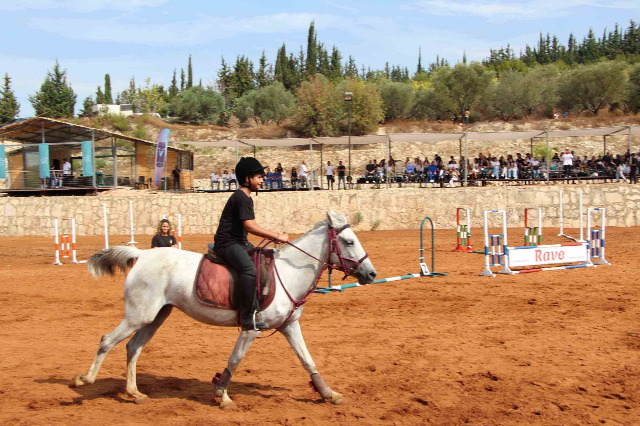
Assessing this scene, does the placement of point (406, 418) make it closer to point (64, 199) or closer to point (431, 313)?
point (431, 313)

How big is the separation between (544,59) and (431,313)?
340 feet

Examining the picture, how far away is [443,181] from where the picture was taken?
29281 mm

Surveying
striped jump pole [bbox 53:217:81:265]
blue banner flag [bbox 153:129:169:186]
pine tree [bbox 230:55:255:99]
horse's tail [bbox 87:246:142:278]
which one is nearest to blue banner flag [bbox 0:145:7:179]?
blue banner flag [bbox 153:129:169:186]

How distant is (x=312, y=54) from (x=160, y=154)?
2377 inches

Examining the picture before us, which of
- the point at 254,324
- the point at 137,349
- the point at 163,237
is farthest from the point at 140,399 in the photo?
the point at 163,237

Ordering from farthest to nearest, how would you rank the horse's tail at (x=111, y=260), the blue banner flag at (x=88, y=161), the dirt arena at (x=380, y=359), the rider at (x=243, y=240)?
the blue banner flag at (x=88, y=161), the horse's tail at (x=111, y=260), the rider at (x=243, y=240), the dirt arena at (x=380, y=359)

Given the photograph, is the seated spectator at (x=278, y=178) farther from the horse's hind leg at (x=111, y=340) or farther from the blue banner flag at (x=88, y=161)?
the horse's hind leg at (x=111, y=340)

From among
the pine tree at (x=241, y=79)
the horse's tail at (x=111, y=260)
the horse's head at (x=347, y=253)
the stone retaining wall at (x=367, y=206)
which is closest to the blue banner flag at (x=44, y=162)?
the stone retaining wall at (x=367, y=206)

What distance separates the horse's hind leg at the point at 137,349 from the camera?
6.29 m

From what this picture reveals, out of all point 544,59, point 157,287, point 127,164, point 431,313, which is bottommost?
point 431,313

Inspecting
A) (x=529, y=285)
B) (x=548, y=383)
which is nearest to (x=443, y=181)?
(x=529, y=285)

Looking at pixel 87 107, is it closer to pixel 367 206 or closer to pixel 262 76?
pixel 262 76

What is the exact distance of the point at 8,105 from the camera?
6250 cm

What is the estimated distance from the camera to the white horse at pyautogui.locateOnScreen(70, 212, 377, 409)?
243 inches
